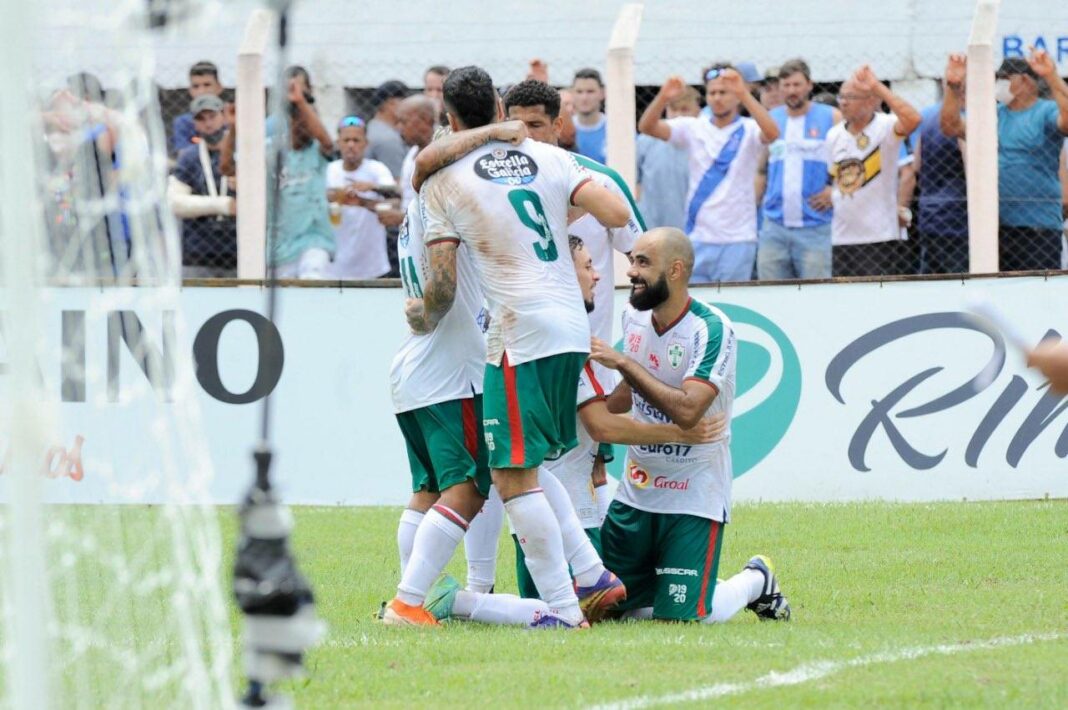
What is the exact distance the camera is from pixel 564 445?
6.94 m

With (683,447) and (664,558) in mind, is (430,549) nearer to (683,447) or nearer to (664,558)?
(664,558)

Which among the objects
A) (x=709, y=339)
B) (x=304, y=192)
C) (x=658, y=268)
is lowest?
(x=709, y=339)

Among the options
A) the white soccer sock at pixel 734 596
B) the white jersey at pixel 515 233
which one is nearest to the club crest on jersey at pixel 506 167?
the white jersey at pixel 515 233

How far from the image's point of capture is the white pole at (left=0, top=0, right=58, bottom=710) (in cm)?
356

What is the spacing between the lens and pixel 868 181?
1217 centimetres

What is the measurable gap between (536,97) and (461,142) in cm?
98

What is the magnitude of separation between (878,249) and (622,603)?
5538 millimetres

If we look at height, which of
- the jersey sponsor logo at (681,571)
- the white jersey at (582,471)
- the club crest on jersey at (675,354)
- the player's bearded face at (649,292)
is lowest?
the jersey sponsor logo at (681,571)

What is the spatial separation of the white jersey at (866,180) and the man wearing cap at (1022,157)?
18.1 inches

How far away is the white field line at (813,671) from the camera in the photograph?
523 cm

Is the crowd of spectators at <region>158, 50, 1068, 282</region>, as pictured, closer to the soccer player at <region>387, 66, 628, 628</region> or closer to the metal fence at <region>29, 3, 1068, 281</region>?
the metal fence at <region>29, 3, 1068, 281</region>

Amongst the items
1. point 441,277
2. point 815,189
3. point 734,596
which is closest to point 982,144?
point 815,189

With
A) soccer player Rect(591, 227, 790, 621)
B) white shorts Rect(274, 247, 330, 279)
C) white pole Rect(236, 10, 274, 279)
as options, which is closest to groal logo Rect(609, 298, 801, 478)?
white shorts Rect(274, 247, 330, 279)

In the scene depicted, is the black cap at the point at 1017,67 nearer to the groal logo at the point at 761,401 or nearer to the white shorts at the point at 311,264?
the groal logo at the point at 761,401
